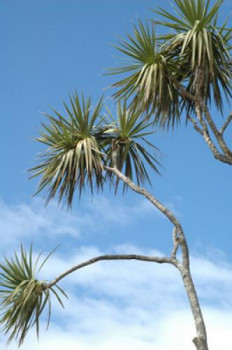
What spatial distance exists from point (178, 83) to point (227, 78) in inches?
27.0

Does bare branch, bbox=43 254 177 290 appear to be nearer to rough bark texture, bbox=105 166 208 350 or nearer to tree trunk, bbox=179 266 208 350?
rough bark texture, bbox=105 166 208 350

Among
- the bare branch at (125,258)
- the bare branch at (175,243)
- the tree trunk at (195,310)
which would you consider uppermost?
the bare branch at (175,243)

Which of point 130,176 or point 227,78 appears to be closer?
point 227,78

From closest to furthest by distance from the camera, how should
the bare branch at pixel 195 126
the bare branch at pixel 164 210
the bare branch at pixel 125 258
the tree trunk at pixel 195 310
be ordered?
the tree trunk at pixel 195 310 → the bare branch at pixel 164 210 → the bare branch at pixel 125 258 → the bare branch at pixel 195 126

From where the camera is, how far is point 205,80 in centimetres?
965

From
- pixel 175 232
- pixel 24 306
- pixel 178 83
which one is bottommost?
pixel 24 306

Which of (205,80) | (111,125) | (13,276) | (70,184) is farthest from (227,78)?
(13,276)

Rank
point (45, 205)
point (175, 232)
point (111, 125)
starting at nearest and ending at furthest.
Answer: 1. point (175, 232)
2. point (45, 205)
3. point (111, 125)

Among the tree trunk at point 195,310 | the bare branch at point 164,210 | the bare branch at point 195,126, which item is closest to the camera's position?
the tree trunk at point 195,310

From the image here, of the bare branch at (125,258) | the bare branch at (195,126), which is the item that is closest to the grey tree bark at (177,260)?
the bare branch at (125,258)

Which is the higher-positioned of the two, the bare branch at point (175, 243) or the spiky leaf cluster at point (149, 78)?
the spiky leaf cluster at point (149, 78)

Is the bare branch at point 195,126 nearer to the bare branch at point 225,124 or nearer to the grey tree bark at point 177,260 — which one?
the bare branch at point 225,124

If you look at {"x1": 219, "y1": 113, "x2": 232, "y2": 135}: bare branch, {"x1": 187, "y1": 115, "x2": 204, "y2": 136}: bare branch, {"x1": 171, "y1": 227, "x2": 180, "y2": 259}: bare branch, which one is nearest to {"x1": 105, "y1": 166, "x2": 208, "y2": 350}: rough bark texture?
{"x1": 171, "y1": 227, "x2": 180, "y2": 259}: bare branch

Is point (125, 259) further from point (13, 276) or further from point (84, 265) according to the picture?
point (13, 276)
